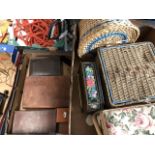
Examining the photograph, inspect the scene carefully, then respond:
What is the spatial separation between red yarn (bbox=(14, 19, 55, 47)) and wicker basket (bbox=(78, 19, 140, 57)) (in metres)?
0.36

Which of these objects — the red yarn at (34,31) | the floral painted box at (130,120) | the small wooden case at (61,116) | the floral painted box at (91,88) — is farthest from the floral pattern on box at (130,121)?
the red yarn at (34,31)

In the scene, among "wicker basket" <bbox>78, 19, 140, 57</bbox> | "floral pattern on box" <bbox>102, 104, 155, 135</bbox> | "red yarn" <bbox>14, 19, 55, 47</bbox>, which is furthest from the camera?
"red yarn" <bbox>14, 19, 55, 47</bbox>

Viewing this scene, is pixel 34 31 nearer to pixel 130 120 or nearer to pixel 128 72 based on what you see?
pixel 128 72

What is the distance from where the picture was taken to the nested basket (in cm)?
90

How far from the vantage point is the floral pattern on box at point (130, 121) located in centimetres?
79

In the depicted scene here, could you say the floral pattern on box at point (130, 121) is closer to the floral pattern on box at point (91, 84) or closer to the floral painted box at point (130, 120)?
the floral painted box at point (130, 120)

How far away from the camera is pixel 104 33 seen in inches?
40.9

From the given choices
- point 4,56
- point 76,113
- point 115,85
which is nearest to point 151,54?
point 115,85

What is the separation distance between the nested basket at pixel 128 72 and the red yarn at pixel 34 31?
0.53 meters

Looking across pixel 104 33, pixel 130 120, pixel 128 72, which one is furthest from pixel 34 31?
pixel 130 120

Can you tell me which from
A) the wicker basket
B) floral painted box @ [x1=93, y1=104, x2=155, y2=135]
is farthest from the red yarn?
floral painted box @ [x1=93, y1=104, x2=155, y2=135]

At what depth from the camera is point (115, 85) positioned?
94cm

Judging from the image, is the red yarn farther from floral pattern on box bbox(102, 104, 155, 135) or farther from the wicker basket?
floral pattern on box bbox(102, 104, 155, 135)
